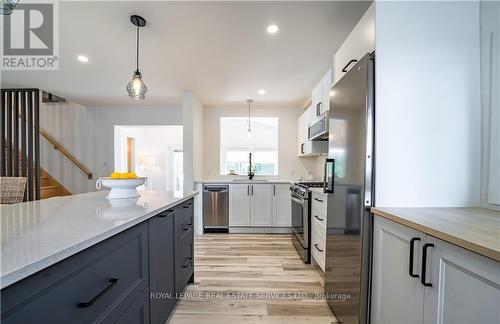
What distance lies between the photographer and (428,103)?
4.05ft

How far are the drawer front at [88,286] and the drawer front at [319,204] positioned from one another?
1.63m

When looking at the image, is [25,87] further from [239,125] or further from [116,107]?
[239,125]

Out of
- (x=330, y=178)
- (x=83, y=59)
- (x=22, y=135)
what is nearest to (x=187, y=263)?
(x=330, y=178)

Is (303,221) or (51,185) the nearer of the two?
(303,221)

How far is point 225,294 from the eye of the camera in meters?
1.96

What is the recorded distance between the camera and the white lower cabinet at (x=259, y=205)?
3.84 metres

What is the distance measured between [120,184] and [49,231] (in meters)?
0.70

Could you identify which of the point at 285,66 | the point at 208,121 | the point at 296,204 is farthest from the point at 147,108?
the point at 296,204

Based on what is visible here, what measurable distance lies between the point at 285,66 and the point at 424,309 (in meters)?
2.64

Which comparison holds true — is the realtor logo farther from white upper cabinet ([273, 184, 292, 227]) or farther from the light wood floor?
white upper cabinet ([273, 184, 292, 227])

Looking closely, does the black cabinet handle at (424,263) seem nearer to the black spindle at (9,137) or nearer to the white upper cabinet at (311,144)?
the white upper cabinet at (311,144)

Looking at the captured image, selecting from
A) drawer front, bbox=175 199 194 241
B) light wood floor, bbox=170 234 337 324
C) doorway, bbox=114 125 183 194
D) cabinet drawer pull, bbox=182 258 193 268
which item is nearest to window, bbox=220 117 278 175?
light wood floor, bbox=170 234 337 324

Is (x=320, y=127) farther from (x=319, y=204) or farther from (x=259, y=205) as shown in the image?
(x=259, y=205)

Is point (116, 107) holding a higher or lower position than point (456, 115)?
higher
